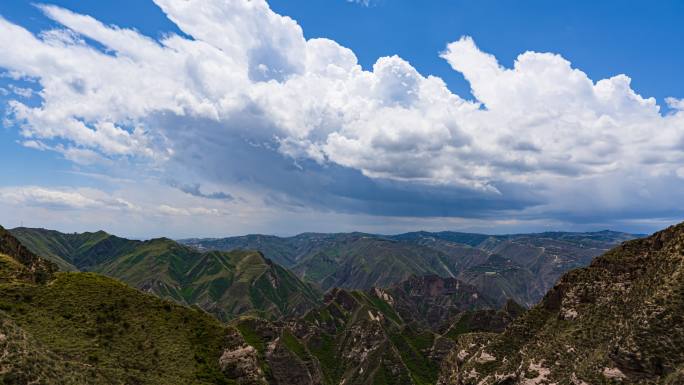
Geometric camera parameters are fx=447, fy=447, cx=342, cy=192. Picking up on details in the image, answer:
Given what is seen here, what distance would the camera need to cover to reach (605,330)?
93.7m

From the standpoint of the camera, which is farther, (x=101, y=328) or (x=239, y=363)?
(x=239, y=363)

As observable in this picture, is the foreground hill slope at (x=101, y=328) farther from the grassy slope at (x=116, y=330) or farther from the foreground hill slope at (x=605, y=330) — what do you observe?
the foreground hill slope at (x=605, y=330)

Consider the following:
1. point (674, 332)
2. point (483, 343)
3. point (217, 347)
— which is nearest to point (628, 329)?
point (674, 332)

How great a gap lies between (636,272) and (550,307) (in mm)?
25855

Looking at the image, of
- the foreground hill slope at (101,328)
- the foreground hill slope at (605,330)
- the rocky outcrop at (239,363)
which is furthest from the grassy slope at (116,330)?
the foreground hill slope at (605,330)

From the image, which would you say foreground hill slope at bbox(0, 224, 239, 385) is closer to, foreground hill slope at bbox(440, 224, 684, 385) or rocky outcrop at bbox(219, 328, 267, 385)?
rocky outcrop at bbox(219, 328, 267, 385)

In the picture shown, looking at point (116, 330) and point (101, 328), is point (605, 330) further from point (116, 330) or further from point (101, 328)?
point (101, 328)

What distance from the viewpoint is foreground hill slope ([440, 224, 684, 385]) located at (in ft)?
Answer: 254

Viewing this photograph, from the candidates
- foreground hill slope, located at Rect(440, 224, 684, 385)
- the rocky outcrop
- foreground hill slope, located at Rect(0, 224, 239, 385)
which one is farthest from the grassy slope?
foreground hill slope, located at Rect(440, 224, 684, 385)

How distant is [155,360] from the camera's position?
11431cm

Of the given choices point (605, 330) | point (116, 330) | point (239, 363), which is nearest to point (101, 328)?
point (116, 330)

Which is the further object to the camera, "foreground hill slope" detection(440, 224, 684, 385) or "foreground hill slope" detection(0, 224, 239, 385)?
"foreground hill slope" detection(0, 224, 239, 385)

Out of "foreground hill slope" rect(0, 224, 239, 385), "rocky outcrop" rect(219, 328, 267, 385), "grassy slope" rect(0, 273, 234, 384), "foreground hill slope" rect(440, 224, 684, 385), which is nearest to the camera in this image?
"foreground hill slope" rect(440, 224, 684, 385)

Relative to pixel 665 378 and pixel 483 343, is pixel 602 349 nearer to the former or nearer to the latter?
pixel 665 378
